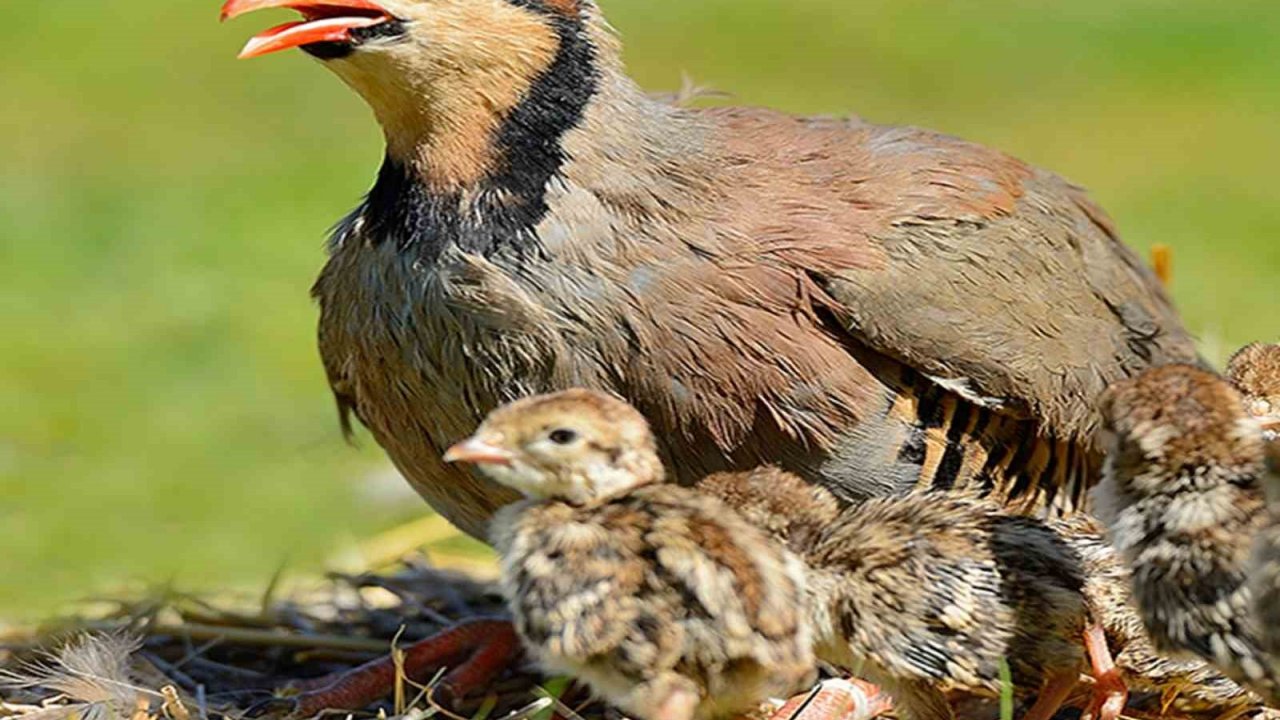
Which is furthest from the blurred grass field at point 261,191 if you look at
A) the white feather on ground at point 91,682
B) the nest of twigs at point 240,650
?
the white feather on ground at point 91,682

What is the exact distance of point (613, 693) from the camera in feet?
14.1

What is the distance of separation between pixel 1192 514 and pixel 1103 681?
61 centimetres

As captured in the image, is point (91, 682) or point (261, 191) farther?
point (261, 191)

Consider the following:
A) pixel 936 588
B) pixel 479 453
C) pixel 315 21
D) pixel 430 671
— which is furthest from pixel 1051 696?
pixel 315 21

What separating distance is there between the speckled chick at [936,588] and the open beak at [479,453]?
1.75 ft

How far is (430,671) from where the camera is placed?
608 centimetres

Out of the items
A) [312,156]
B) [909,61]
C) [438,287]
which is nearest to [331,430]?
[312,156]

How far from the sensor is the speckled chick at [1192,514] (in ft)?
13.9

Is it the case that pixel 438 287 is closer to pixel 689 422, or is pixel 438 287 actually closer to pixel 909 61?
pixel 689 422

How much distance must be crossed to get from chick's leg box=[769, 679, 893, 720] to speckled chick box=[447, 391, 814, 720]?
0.45 meters

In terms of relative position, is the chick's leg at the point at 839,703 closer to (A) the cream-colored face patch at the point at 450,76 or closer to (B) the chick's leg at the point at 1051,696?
(B) the chick's leg at the point at 1051,696

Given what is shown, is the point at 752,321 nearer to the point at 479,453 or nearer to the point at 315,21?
the point at 479,453

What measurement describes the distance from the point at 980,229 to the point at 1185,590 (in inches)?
61.2

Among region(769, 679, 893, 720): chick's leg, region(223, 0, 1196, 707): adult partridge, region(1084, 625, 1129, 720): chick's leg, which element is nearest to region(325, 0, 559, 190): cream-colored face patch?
region(223, 0, 1196, 707): adult partridge
